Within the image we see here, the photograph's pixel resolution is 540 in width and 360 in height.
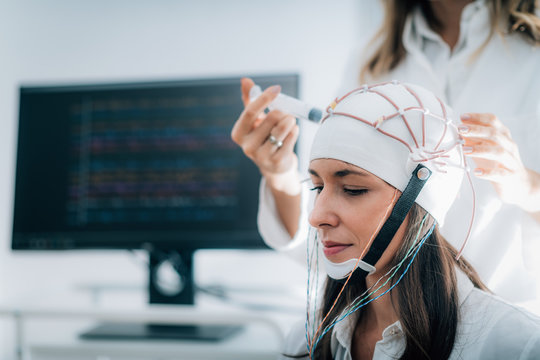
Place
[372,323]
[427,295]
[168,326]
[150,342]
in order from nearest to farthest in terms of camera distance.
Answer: [427,295] → [372,323] → [150,342] → [168,326]

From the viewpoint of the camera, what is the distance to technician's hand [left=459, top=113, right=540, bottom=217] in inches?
30.0

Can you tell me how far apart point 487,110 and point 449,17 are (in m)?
0.29

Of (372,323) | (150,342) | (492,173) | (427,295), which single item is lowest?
(150,342)

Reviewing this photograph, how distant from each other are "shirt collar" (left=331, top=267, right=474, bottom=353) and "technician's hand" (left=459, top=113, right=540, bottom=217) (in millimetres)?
187

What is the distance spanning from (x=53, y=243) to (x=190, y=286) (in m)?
0.47

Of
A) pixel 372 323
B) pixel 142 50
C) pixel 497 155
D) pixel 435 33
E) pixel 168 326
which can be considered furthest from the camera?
pixel 142 50

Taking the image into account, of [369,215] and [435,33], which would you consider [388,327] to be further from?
[435,33]

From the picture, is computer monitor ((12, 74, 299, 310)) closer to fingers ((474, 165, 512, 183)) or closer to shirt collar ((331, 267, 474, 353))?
shirt collar ((331, 267, 474, 353))

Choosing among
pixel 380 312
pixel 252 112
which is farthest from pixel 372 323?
pixel 252 112

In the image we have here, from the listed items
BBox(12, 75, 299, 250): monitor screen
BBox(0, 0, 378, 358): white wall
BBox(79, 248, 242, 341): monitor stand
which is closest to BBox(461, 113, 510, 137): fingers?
BBox(12, 75, 299, 250): monitor screen

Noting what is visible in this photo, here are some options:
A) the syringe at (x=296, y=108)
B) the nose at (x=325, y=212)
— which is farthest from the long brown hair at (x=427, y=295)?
the syringe at (x=296, y=108)

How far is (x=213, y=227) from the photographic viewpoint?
1477mm

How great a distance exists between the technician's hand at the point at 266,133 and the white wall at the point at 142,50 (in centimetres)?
93

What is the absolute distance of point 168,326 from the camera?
142 cm
